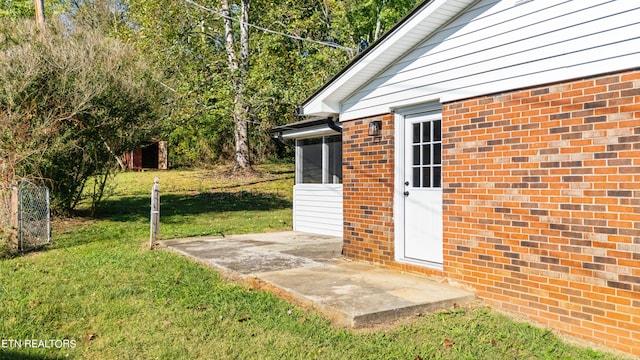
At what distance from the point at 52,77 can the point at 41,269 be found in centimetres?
481

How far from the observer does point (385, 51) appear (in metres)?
6.68

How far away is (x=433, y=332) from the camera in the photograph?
4.84 m

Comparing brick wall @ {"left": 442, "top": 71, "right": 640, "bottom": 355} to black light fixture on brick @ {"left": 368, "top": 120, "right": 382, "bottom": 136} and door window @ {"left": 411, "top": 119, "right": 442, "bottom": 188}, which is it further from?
black light fixture on brick @ {"left": 368, "top": 120, "right": 382, "bottom": 136}

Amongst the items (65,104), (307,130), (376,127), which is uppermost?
(65,104)

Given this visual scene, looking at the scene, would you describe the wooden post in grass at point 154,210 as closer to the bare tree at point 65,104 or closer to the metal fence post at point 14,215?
the metal fence post at point 14,215

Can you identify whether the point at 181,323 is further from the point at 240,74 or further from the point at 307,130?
the point at 240,74

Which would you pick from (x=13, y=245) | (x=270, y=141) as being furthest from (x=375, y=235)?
(x=270, y=141)

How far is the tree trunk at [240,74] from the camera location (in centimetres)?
2054

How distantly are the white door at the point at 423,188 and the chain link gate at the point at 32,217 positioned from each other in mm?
6982

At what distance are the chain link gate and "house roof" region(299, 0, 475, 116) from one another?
5.57m

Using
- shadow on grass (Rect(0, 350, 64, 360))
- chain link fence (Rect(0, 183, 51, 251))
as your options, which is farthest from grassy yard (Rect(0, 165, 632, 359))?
chain link fence (Rect(0, 183, 51, 251))

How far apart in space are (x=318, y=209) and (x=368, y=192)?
4.98 m

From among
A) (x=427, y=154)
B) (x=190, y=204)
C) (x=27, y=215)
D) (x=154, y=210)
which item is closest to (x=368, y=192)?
(x=427, y=154)

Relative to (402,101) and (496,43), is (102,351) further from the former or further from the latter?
(496,43)
